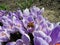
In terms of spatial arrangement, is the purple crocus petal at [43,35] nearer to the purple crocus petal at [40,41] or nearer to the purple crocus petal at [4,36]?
the purple crocus petal at [40,41]

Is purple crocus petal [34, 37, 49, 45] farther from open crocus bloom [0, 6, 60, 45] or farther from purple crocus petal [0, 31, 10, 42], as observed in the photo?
purple crocus petal [0, 31, 10, 42]

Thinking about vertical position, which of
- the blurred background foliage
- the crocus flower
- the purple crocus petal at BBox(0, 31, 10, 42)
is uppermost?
the crocus flower

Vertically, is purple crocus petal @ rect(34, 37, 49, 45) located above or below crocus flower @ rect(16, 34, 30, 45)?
above

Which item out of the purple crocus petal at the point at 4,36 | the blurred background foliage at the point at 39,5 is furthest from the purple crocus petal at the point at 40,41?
the blurred background foliage at the point at 39,5

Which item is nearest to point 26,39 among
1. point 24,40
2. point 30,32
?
point 24,40

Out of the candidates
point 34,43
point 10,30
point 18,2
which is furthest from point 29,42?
point 18,2

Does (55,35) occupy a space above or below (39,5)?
above

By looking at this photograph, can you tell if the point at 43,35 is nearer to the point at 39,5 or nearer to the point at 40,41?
the point at 40,41

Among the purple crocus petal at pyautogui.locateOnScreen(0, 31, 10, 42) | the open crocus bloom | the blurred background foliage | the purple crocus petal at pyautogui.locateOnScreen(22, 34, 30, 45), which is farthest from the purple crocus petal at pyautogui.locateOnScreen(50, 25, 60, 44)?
the blurred background foliage
